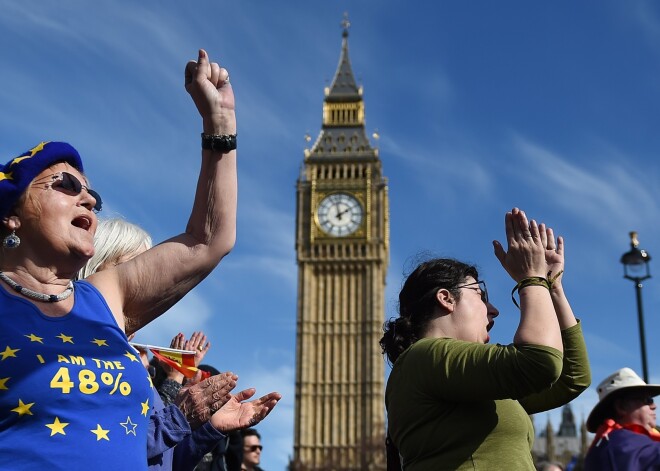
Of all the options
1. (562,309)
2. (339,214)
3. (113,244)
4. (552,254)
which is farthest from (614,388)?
(339,214)

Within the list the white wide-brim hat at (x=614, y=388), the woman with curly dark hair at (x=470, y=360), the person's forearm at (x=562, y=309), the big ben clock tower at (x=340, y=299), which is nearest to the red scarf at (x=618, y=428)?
the white wide-brim hat at (x=614, y=388)

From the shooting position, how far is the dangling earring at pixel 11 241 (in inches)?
71.9

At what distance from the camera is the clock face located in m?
38.0

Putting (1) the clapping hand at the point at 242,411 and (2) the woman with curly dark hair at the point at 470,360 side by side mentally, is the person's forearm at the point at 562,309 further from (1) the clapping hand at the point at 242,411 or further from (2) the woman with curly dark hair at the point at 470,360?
(1) the clapping hand at the point at 242,411

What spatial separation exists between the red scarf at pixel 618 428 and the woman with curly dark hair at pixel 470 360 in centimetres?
138

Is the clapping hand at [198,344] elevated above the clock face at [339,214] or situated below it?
below

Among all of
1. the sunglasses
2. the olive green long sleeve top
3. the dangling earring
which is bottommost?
the olive green long sleeve top

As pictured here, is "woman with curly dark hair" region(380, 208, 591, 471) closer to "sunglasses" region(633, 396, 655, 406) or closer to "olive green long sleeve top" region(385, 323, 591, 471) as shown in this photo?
"olive green long sleeve top" region(385, 323, 591, 471)

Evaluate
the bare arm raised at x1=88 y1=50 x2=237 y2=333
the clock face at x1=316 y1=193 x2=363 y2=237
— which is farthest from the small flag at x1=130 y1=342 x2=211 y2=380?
the clock face at x1=316 y1=193 x2=363 y2=237

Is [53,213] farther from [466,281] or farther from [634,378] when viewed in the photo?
[634,378]

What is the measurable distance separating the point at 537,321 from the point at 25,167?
1.17m


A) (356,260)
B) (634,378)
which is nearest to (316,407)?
(356,260)

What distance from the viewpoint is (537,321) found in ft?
6.94

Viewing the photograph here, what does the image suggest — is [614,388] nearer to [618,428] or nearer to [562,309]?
[618,428]
